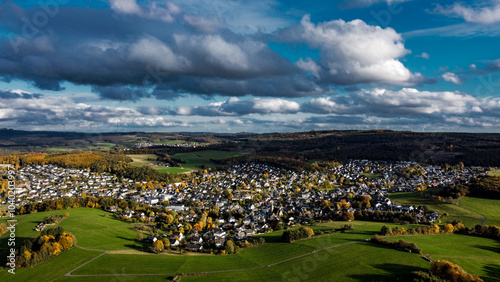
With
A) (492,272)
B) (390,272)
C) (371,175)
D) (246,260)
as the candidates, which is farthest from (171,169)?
(492,272)

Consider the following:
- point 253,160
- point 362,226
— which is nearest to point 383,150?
point 253,160

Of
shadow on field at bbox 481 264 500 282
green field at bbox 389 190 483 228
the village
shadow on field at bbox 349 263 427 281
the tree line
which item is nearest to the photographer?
shadow on field at bbox 349 263 427 281

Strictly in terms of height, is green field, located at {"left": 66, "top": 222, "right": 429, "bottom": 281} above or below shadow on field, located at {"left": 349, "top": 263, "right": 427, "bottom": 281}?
below

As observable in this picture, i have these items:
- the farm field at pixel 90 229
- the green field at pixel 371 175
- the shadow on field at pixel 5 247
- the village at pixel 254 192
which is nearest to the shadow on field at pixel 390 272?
the village at pixel 254 192

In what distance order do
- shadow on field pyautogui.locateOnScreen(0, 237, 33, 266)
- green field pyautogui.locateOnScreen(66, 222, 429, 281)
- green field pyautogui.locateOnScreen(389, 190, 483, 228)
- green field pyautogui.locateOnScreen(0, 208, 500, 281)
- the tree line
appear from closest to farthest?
green field pyautogui.locateOnScreen(0, 208, 500, 281) < green field pyautogui.locateOnScreen(66, 222, 429, 281) < the tree line < shadow on field pyautogui.locateOnScreen(0, 237, 33, 266) < green field pyautogui.locateOnScreen(389, 190, 483, 228)

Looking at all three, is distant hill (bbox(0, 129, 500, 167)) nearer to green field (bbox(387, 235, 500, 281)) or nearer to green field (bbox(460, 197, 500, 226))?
green field (bbox(460, 197, 500, 226))

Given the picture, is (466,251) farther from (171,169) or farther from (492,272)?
(171,169)

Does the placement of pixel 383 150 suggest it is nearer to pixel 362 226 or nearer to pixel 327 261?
pixel 362 226

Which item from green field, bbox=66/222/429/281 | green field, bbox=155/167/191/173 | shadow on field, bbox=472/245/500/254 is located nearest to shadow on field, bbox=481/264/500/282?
green field, bbox=66/222/429/281
